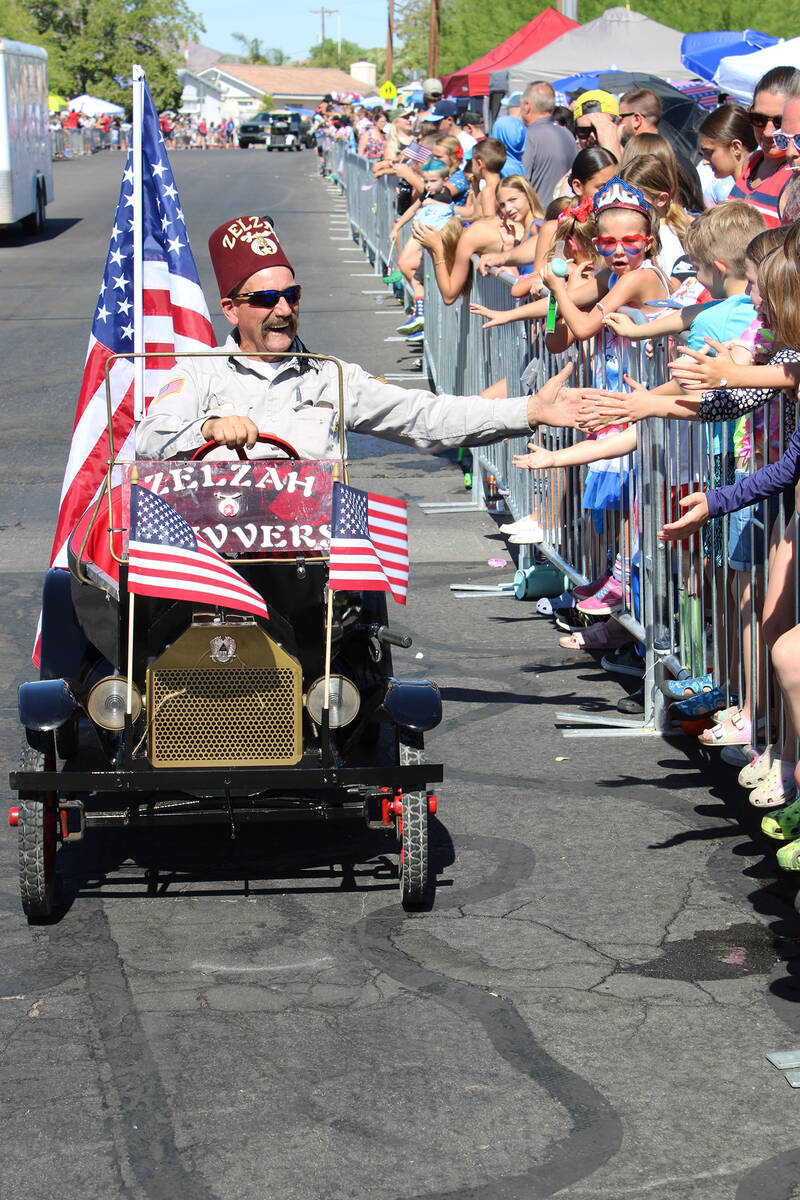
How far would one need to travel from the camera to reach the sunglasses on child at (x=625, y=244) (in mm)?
7059

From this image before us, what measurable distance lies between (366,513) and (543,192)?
9.55 meters

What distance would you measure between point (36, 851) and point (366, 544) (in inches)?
52.6

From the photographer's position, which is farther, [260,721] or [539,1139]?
[260,721]

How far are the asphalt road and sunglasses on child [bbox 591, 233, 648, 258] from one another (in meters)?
2.02

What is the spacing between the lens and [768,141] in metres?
8.88

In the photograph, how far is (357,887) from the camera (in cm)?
504

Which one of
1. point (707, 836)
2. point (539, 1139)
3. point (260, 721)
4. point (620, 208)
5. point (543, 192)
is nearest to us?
point (539, 1139)

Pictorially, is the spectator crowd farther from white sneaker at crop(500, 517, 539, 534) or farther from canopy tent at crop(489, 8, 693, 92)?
canopy tent at crop(489, 8, 693, 92)

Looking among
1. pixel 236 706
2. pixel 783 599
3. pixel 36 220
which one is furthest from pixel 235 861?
pixel 36 220

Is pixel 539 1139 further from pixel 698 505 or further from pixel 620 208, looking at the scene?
pixel 620 208

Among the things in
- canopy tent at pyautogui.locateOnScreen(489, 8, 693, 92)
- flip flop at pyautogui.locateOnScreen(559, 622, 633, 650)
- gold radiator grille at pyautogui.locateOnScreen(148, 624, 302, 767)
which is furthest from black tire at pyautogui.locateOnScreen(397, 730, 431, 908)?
canopy tent at pyautogui.locateOnScreen(489, 8, 693, 92)

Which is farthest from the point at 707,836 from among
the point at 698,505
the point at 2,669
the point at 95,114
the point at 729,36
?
A: the point at 95,114

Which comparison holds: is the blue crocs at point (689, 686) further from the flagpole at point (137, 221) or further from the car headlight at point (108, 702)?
the flagpole at point (137, 221)

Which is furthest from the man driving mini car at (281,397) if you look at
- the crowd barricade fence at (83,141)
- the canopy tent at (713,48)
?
the crowd barricade fence at (83,141)
